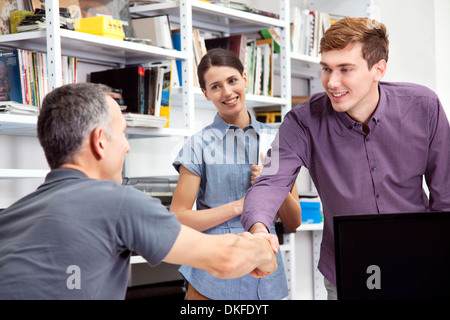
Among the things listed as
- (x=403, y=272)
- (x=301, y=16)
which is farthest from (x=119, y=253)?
(x=301, y=16)

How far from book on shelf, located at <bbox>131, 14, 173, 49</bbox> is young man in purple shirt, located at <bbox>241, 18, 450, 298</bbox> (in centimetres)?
113

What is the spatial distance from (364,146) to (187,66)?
120cm

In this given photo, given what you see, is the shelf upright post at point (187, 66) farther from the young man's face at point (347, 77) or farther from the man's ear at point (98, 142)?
the man's ear at point (98, 142)

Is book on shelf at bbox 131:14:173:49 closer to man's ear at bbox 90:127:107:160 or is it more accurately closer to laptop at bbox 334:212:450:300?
man's ear at bbox 90:127:107:160

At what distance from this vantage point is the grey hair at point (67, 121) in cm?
121

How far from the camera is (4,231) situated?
3.78 feet

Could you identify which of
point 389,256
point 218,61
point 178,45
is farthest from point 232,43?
point 389,256

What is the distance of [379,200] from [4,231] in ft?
3.74

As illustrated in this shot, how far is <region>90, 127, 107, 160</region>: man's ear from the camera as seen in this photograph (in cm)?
123

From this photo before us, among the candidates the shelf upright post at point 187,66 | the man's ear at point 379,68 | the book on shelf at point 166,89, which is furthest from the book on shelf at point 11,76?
the man's ear at point 379,68

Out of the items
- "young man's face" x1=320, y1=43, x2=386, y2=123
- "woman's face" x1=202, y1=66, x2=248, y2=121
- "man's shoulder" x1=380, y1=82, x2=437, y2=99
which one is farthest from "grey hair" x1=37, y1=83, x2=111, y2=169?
"man's shoulder" x1=380, y1=82, x2=437, y2=99

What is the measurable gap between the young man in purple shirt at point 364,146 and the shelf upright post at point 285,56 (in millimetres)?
1358

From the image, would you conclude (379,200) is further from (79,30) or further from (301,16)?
(301,16)

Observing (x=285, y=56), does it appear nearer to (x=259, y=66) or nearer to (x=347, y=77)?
(x=259, y=66)
